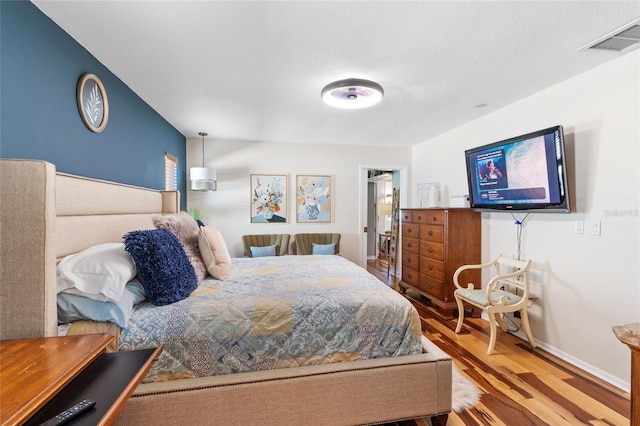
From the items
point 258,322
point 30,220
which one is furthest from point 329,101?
point 30,220

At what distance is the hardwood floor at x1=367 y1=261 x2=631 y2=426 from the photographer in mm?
1796

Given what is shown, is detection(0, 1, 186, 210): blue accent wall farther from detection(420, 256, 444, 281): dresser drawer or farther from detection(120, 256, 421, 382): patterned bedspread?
detection(420, 256, 444, 281): dresser drawer

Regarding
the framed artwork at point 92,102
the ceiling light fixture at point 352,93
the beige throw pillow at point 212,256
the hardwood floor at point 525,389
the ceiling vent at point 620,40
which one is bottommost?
the hardwood floor at point 525,389

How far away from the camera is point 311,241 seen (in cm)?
475

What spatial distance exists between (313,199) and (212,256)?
2898mm

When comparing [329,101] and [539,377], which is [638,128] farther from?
[329,101]

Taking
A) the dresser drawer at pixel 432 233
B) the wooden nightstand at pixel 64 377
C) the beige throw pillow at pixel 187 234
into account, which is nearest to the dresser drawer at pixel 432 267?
the dresser drawer at pixel 432 233

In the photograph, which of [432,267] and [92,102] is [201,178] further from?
[432,267]

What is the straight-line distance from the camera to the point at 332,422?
1573 millimetres

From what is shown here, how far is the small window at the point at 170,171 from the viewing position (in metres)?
3.72

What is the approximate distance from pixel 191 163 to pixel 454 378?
4.46 meters

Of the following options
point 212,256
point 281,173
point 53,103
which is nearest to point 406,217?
point 281,173

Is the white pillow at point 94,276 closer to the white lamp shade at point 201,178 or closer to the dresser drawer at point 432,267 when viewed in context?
the white lamp shade at point 201,178

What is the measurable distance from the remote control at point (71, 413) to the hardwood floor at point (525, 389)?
166 centimetres
